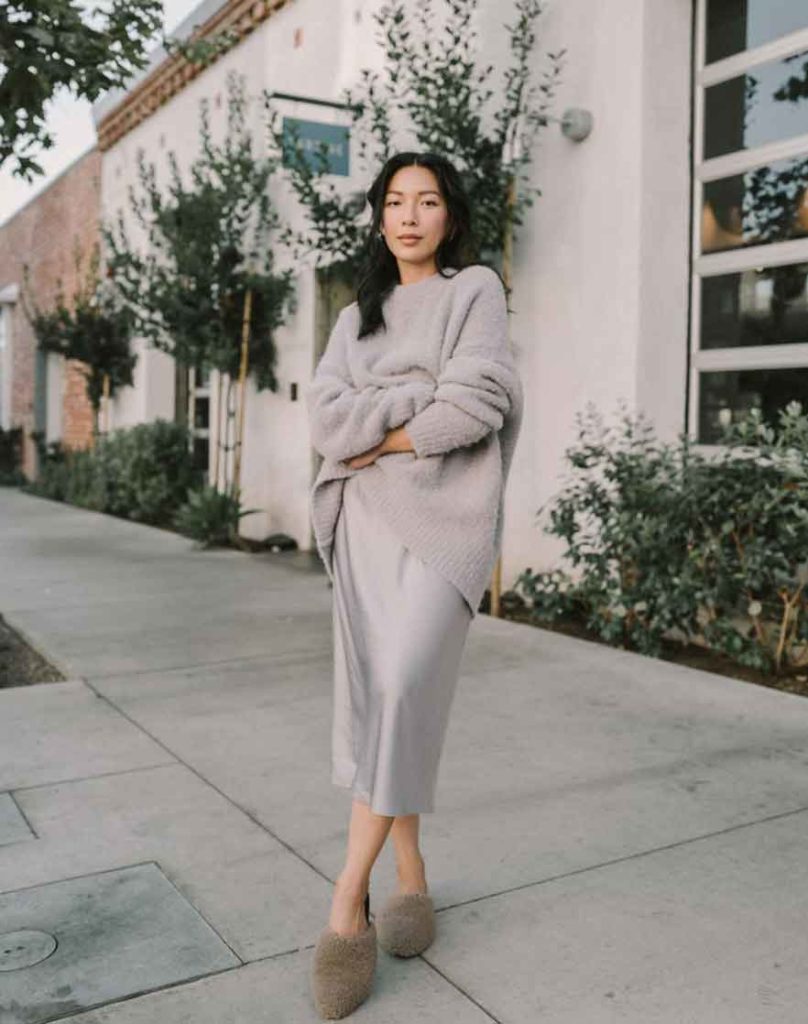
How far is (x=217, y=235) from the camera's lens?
955cm

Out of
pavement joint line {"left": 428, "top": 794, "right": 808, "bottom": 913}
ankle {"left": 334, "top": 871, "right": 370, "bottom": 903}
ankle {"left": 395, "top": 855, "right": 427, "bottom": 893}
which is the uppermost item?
ankle {"left": 334, "top": 871, "right": 370, "bottom": 903}

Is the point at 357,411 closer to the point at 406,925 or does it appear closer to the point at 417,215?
the point at 417,215

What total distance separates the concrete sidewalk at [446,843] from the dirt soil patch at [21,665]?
10cm

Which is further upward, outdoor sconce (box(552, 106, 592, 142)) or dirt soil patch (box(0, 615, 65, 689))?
outdoor sconce (box(552, 106, 592, 142))

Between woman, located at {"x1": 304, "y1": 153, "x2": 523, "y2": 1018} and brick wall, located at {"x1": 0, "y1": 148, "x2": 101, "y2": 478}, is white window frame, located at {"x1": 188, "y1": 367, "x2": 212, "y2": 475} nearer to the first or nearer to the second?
brick wall, located at {"x1": 0, "y1": 148, "x2": 101, "y2": 478}

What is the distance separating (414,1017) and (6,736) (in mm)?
2383

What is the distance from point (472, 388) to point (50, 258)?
1832cm

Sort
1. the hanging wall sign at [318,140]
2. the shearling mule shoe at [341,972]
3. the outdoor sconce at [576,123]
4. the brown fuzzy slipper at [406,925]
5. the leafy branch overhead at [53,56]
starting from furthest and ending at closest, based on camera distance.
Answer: the hanging wall sign at [318,140] → the outdoor sconce at [576,123] → the leafy branch overhead at [53,56] → the brown fuzzy slipper at [406,925] → the shearling mule shoe at [341,972]

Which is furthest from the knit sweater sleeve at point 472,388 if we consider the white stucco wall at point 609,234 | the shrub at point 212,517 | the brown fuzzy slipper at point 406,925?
the shrub at point 212,517

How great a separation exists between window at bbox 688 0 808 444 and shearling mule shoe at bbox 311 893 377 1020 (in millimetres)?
3619

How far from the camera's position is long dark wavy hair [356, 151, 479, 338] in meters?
2.37

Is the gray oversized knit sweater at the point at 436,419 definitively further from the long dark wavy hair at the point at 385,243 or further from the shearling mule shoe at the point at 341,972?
the shearling mule shoe at the point at 341,972

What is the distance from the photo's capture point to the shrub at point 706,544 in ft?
15.3

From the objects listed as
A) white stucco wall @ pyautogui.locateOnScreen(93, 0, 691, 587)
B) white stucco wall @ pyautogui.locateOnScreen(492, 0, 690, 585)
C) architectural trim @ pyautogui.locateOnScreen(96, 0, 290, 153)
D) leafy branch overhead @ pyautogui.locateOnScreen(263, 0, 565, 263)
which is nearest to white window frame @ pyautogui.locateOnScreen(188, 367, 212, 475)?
architectural trim @ pyautogui.locateOnScreen(96, 0, 290, 153)
